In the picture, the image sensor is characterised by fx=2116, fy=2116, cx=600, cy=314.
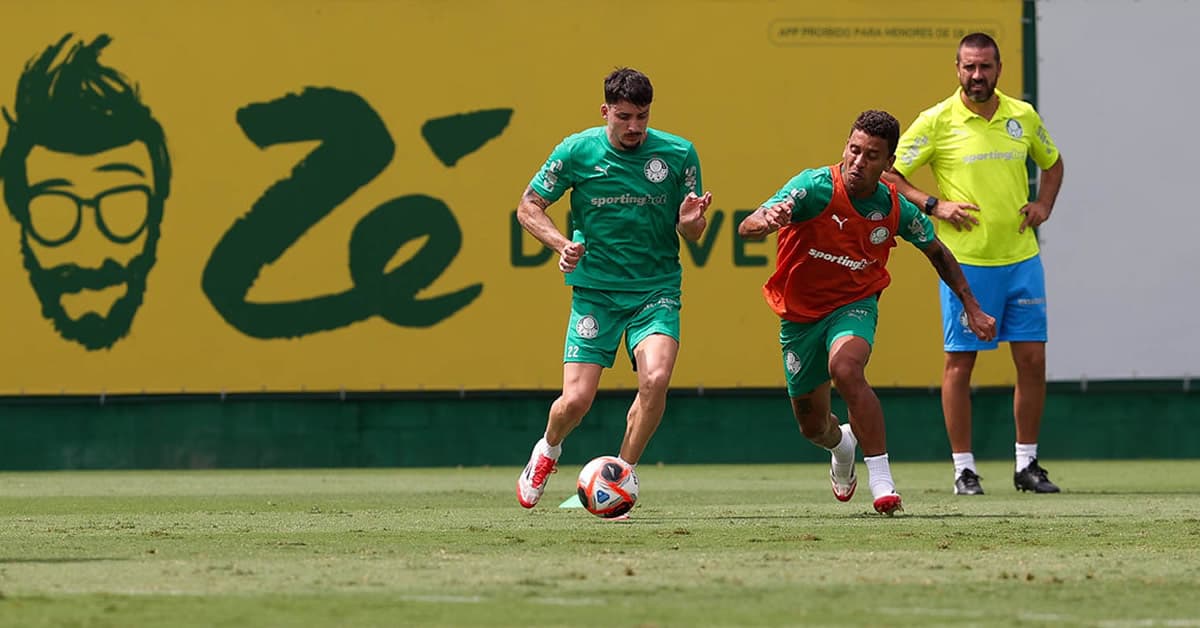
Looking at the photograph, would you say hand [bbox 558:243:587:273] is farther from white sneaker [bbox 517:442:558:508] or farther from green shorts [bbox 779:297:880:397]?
green shorts [bbox 779:297:880:397]

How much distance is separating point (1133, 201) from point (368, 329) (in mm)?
5939

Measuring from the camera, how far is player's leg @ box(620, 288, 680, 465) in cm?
905

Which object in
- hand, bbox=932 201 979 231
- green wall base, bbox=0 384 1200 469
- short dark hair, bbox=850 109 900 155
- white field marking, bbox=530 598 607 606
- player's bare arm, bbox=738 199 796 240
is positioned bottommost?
green wall base, bbox=0 384 1200 469

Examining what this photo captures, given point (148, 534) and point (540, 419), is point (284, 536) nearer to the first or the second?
point (148, 534)

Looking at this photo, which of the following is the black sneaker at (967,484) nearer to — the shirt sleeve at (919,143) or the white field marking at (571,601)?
the shirt sleeve at (919,143)

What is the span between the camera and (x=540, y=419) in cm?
1587

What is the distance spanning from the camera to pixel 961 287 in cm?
977

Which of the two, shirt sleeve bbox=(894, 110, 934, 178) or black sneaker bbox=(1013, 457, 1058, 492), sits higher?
shirt sleeve bbox=(894, 110, 934, 178)

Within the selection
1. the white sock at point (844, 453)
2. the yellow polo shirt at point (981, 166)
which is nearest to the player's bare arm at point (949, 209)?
the yellow polo shirt at point (981, 166)

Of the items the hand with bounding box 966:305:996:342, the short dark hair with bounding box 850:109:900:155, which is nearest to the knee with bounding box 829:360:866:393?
the hand with bounding box 966:305:996:342

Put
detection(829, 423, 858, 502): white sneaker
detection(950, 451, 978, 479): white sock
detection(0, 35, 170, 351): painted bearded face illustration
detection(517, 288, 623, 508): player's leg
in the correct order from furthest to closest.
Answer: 1. detection(0, 35, 170, 351): painted bearded face illustration
2. detection(950, 451, 978, 479): white sock
3. detection(829, 423, 858, 502): white sneaker
4. detection(517, 288, 623, 508): player's leg

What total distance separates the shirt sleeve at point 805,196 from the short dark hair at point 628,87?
73 centimetres

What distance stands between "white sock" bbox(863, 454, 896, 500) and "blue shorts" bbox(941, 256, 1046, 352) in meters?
2.38

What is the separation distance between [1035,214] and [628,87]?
3.27 metres
